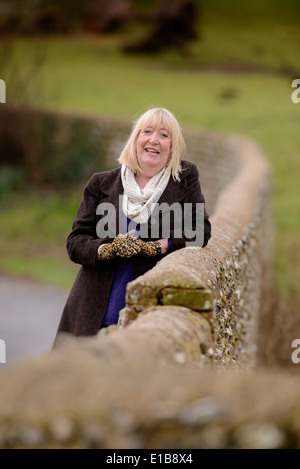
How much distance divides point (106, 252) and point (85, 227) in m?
0.31

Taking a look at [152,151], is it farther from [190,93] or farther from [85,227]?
[190,93]

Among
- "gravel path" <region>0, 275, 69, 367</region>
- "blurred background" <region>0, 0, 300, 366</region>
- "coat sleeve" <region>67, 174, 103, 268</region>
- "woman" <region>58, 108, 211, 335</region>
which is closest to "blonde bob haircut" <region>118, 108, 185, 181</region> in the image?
"woman" <region>58, 108, 211, 335</region>

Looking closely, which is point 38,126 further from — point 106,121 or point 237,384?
point 237,384

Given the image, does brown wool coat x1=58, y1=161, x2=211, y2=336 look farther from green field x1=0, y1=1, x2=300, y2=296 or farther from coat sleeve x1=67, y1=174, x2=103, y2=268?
green field x1=0, y1=1, x2=300, y2=296

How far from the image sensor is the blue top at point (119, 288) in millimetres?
4773

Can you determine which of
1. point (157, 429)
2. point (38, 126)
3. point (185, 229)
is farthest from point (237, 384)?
point (38, 126)

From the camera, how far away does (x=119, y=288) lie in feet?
15.8

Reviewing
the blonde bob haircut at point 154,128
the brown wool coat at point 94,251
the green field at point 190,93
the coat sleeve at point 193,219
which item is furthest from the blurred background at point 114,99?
the blonde bob haircut at point 154,128

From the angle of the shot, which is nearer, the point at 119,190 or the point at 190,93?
the point at 119,190

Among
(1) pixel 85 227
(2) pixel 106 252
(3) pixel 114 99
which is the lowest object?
(2) pixel 106 252

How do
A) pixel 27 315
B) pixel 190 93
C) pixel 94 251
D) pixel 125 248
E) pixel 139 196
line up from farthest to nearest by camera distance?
pixel 190 93
pixel 27 315
pixel 139 196
pixel 94 251
pixel 125 248

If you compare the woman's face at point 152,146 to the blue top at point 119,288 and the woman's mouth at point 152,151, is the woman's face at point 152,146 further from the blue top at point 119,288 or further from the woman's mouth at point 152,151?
the blue top at point 119,288

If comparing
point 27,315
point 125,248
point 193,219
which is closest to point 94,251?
point 125,248

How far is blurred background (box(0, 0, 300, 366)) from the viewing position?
1722 centimetres
